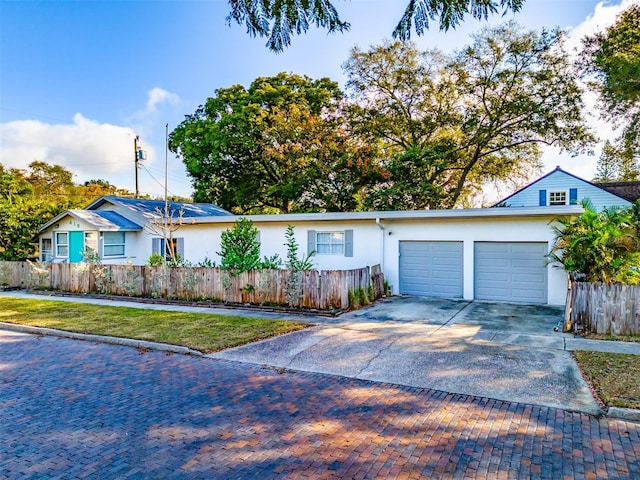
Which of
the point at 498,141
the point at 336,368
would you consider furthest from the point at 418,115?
the point at 336,368

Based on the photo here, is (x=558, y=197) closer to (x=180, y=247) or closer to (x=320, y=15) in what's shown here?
(x=180, y=247)

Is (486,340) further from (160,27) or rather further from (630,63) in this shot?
(630,63)

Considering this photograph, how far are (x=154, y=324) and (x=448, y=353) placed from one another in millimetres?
6945

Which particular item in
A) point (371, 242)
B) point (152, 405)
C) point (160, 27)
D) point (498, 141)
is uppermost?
point (498, 141)

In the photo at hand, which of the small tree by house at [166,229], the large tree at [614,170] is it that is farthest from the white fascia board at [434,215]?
the large tree at [614,170]

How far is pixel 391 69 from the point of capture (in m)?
26.2

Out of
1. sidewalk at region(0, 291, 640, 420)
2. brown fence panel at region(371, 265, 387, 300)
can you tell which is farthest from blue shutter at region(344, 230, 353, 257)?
sidewalk at region(0, 291, 640, 420)

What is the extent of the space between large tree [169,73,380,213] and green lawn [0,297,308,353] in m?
15.7

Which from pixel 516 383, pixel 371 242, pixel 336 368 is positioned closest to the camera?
pixel 516 383

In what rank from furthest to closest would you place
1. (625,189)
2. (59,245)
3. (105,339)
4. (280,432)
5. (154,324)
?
1. (625,189)
2. (59,245)
3. (154,324)
4. (105,339)
5. (280,432)

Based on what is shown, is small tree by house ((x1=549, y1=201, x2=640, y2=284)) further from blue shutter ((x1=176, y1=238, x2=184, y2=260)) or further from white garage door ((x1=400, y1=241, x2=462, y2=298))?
blue shutter ((x1=176, y1=238, x2=184, y2=260))

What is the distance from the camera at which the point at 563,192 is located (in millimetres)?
25422

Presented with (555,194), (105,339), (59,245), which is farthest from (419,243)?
(59,245)

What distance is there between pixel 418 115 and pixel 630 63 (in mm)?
12705
